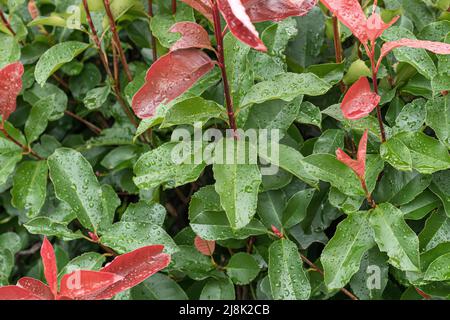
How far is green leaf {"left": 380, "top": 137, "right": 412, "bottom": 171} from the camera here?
1029 millimetres

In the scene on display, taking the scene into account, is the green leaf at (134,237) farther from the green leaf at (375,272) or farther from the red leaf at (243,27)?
the red leaf at (243,27)

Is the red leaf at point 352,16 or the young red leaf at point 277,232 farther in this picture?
the young red leaf at point 277,232

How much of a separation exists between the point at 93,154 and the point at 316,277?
2.25ft

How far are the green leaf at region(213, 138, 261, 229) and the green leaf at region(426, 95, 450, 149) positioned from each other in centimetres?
36

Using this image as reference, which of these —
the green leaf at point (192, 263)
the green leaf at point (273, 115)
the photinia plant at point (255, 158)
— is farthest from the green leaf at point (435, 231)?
the green leaf at point (192, 263)

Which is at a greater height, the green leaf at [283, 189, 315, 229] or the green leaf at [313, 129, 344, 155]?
the green leaf at [313, 129, 344, 155]

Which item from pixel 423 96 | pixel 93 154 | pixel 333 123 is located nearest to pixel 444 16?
pixel 423 96

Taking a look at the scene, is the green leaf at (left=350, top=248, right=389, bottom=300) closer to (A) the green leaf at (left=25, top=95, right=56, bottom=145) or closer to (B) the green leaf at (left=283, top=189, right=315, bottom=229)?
(B) the green leaf at (left=283, top=189, right=315, bottom=229)

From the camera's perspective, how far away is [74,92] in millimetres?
1578

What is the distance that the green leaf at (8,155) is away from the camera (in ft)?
4.26

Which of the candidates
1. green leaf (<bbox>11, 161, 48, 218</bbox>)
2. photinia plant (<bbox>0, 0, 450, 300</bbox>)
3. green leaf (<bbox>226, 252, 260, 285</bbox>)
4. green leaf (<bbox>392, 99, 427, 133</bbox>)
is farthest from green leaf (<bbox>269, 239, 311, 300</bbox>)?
green leaf (<bbox>11, 161, 48, 218</bbox>)

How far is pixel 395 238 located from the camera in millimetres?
1012

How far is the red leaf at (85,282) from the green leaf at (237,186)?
220 millimetres

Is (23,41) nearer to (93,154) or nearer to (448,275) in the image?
(93,154)
